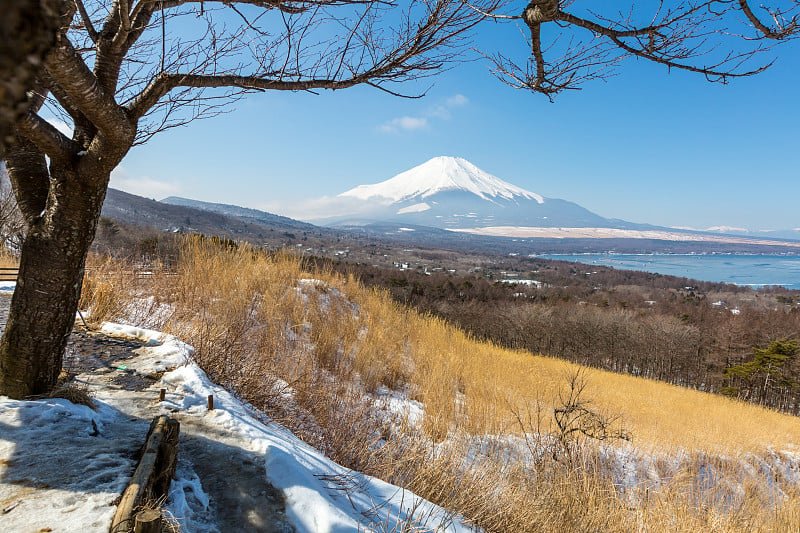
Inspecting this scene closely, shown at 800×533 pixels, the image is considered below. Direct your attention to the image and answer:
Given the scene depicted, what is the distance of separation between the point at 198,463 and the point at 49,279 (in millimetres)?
1256

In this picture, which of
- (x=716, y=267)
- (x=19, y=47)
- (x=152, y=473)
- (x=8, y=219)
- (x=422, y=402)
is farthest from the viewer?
(x=716, y=267)

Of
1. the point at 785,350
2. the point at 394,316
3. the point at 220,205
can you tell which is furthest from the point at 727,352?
the point at 220,205

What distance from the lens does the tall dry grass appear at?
118 inches

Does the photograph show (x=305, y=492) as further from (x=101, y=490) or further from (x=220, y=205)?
(x=220, y=205)

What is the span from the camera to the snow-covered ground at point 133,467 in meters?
1.46

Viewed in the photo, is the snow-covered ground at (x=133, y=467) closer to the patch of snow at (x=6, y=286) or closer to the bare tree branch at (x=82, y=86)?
the bare tree branch at (x=82, y=86)

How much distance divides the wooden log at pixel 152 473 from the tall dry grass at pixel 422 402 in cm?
147

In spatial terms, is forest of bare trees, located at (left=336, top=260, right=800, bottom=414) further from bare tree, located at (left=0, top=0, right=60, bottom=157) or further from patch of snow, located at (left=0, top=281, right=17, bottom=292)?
bare tree, located at (left=0, top=0, right=60, bottom=157)

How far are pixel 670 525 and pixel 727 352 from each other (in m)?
43.0

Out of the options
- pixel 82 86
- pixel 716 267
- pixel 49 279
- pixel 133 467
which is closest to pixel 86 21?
pixel 82 86

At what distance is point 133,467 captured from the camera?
1712 mm

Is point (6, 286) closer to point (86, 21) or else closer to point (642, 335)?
point (86, 21)

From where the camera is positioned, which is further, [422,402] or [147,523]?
[422,402]

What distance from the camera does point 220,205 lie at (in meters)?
180
